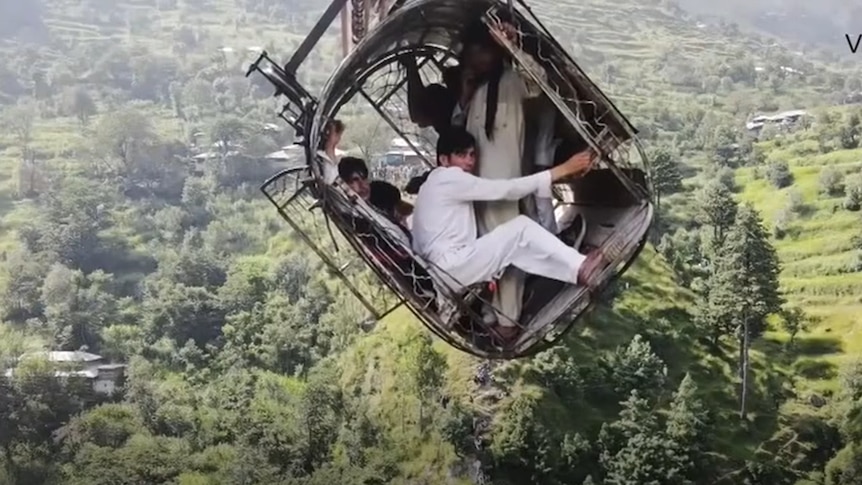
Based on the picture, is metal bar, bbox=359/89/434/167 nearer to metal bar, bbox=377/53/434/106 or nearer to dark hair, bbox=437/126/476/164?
metal bar, bbox=377/53/434/106

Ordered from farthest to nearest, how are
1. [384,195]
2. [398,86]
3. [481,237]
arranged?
1. [398,86]
2. [384,195]
3. [481,237]

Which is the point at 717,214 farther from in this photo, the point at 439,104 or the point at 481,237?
the point at 481,237

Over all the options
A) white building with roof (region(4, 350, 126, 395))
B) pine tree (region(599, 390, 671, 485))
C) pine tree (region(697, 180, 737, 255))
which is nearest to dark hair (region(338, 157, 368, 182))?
pine tree (region(599, 390, 671, 485))

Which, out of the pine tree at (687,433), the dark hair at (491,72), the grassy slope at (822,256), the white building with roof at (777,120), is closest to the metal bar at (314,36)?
the dark hair at (491,72)

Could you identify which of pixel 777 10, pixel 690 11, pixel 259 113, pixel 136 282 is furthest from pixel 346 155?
pixel 690 11

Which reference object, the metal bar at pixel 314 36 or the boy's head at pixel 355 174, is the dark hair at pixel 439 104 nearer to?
the boy's head at pixel 355 174

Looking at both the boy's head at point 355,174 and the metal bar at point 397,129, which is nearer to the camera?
the boy's head at point 355,174

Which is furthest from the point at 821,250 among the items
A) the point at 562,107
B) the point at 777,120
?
the point at 562,107
